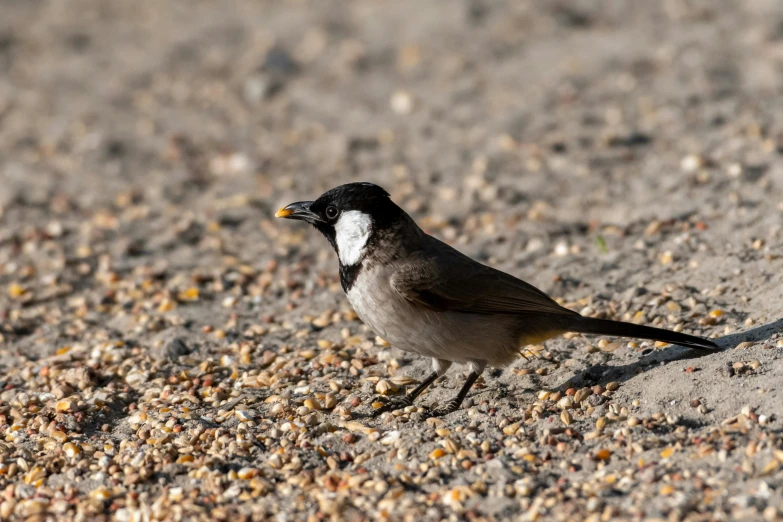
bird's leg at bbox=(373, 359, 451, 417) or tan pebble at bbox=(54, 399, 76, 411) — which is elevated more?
bird's leg at bbox=(373, 359, 451, 417)

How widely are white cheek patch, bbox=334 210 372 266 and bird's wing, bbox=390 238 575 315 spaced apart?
0.28 metres

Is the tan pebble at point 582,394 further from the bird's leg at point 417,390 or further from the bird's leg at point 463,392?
the bird's leg at point 417,390

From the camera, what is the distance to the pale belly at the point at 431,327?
4.98 metres

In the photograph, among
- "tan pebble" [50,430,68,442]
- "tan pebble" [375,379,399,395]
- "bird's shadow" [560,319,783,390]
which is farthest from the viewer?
"tan pebble" [375,379,399,395]

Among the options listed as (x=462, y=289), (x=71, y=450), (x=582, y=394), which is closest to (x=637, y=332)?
(x=582, y=394)

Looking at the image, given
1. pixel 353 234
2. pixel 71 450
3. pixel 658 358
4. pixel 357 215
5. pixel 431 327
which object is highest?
pixel 357 215

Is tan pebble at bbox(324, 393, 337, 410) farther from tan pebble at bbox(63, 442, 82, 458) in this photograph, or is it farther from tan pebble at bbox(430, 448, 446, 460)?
tan pebble at bbox(63, 442, 82, 458)

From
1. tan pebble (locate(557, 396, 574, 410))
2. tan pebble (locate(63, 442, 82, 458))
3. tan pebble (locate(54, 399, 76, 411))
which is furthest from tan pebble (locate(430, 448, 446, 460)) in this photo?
tan pebble (locate(54, 399, 76, 411))

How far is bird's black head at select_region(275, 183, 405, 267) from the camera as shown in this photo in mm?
5246

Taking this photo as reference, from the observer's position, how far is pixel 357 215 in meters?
5.28

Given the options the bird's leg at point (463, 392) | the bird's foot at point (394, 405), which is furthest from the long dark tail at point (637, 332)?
the bird's foot at point (394, 405)

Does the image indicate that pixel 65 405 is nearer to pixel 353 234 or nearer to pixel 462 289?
pixel 353 234

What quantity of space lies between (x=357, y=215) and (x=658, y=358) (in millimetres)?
1868

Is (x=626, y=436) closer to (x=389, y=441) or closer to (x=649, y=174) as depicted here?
(x=389, y=441)
